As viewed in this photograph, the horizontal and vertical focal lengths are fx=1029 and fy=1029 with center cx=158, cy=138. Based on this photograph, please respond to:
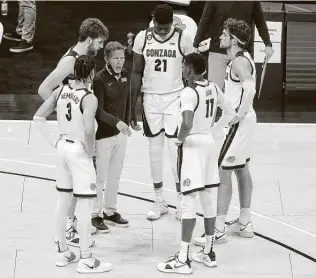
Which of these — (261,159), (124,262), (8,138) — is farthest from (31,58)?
(124,262)

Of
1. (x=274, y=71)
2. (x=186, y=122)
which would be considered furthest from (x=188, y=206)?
(x=274, y=71)

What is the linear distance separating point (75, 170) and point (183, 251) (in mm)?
1176

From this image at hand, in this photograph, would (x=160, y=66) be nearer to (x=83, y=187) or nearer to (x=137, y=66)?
(x=137, y=66)

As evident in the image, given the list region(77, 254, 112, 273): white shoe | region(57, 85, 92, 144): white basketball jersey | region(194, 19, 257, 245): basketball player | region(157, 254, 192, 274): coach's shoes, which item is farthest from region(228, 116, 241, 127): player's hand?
region(77, 254, 112, 273): white shoe

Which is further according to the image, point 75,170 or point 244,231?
point 244,231

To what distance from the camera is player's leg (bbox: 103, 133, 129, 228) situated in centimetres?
976

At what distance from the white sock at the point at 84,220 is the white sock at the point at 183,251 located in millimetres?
805

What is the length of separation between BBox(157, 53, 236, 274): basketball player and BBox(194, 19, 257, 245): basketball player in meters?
0.49

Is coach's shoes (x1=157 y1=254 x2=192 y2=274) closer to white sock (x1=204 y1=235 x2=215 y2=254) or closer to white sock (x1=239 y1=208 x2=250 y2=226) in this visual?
white sock (x1=204 y1=235 x2=215 y2=254)

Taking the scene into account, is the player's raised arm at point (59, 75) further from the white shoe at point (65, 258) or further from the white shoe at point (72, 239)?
the white shoe at point (65, 258)

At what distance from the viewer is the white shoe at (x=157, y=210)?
33.4ft

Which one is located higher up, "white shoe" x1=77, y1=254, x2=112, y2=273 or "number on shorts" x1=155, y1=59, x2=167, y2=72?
"number on shorts" x1=155, y1=59, x2=167, y2=72

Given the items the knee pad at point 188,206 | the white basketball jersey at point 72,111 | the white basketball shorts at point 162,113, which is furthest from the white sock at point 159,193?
the white basketball jersey at point 72,111

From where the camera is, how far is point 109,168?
32.2 ft
